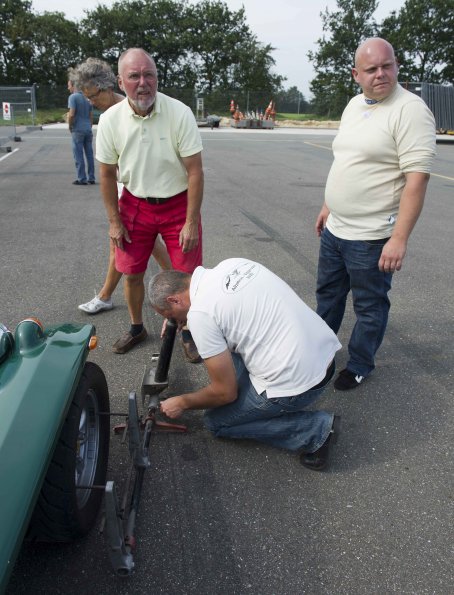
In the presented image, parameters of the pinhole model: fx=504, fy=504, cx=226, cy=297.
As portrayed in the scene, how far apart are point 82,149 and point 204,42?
51350mm

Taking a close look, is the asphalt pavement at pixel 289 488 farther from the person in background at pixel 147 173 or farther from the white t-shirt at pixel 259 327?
the person in background at pixel 147 173

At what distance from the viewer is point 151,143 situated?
9.85 feet

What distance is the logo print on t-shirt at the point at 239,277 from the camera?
2221 millimetres

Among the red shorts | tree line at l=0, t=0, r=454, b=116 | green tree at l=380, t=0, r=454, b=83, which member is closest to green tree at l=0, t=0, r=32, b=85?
tree line at l=0, t=0, r=454, b=116

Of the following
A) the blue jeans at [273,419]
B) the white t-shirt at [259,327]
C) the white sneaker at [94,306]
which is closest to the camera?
the white t-shirt at [259,327]

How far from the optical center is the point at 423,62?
53.9m

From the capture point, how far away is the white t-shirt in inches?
86.4

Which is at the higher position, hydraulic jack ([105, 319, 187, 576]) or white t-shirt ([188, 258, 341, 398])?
white t-shirt ([188, 258, 341, 398])

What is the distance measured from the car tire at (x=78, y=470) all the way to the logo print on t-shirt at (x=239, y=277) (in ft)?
2.24

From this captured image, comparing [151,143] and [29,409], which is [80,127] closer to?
[151,143]

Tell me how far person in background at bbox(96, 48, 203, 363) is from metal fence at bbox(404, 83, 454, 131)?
21774 millimetres

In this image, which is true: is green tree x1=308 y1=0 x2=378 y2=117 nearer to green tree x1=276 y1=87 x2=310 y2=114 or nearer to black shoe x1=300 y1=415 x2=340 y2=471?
green tree x1=276 y1=87 x2=310 y2=114

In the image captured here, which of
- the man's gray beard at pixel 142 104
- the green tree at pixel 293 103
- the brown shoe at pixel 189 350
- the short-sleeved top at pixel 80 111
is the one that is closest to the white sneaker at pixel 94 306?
the brown shoe at pixel 189 350

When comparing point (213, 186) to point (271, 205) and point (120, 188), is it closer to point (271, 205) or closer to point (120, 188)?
point (271, 205)
